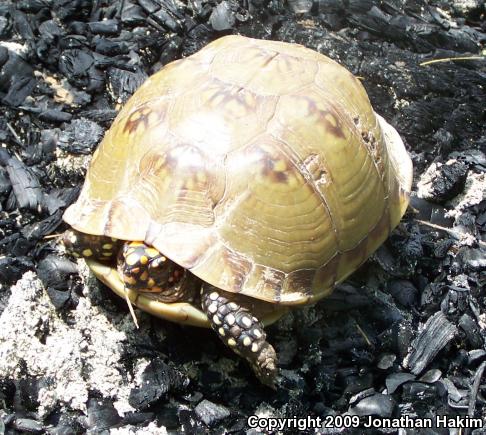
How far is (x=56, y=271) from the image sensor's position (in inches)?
105

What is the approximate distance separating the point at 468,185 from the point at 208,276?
5.02 feet

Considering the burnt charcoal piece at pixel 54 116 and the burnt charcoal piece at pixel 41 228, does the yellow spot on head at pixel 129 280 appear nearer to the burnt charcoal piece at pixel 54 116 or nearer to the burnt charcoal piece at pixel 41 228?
the burnt charcoal piece at pixel 41 228

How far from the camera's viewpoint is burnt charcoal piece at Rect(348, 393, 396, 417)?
248 cm

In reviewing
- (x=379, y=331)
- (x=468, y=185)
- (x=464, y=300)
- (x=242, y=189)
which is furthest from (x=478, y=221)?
(x=242, y=189)

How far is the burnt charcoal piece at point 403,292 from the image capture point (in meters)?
2.83

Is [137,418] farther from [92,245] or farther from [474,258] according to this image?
[474,258]

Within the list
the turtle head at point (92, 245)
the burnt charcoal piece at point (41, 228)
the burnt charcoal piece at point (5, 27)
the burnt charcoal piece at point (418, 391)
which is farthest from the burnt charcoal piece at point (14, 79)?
the burnt charcoal piece at point (418, 391)

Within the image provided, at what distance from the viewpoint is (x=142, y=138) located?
2.37 meters

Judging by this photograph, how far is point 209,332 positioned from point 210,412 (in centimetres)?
32

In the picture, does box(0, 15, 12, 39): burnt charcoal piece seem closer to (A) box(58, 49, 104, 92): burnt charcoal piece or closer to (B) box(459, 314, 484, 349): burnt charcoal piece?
(A) box(58, 49, 104, 92): burnt charcoal piece

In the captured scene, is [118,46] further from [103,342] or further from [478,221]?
[478,221]

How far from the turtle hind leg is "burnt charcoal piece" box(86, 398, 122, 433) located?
0.49 meters

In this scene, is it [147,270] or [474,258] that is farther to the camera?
[474,258]

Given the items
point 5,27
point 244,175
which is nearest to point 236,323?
point 244,175
